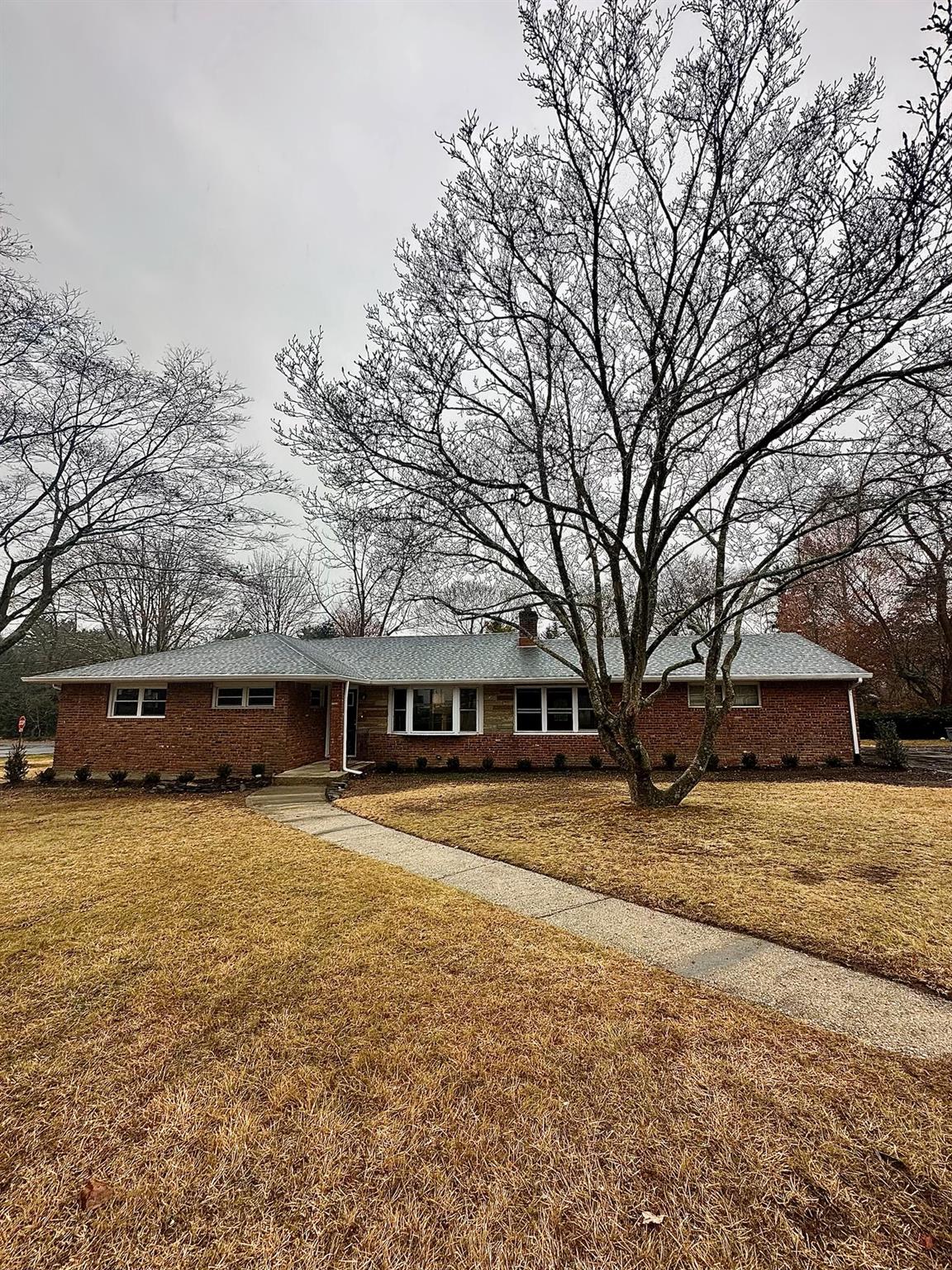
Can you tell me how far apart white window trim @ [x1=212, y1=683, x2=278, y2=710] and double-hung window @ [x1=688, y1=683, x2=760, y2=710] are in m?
11.0

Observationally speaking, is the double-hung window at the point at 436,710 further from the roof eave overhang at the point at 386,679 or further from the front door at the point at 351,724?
the front door at the point at 351,724

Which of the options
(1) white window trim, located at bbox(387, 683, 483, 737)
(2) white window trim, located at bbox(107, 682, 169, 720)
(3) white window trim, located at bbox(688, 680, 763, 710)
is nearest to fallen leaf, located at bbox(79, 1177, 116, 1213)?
(2) white window trim, located at bbox(107, 682, 169, 720)

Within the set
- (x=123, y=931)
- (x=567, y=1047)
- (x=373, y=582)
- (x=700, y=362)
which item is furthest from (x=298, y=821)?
(x=373, y=582)

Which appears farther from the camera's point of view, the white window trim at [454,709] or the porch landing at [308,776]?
the white window trim at [454,709]

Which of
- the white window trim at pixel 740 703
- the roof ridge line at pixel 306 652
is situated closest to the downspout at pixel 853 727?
the white window trim at pixel 740 703

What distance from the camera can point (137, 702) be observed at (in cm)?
1450

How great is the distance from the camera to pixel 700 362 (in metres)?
8.66

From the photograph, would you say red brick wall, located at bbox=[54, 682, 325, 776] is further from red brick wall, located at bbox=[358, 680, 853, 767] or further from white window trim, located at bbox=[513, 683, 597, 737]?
white window trim, located at bbox=[513, 683, 597, 737]

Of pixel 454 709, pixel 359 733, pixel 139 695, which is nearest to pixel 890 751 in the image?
pixel 454 709

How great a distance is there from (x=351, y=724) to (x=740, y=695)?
432 inches

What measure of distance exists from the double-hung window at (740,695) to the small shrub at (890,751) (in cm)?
321

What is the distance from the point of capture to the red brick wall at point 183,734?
13906mm

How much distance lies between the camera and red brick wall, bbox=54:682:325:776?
13.9 meters

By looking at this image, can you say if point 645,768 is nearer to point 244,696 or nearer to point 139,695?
point 244,696
